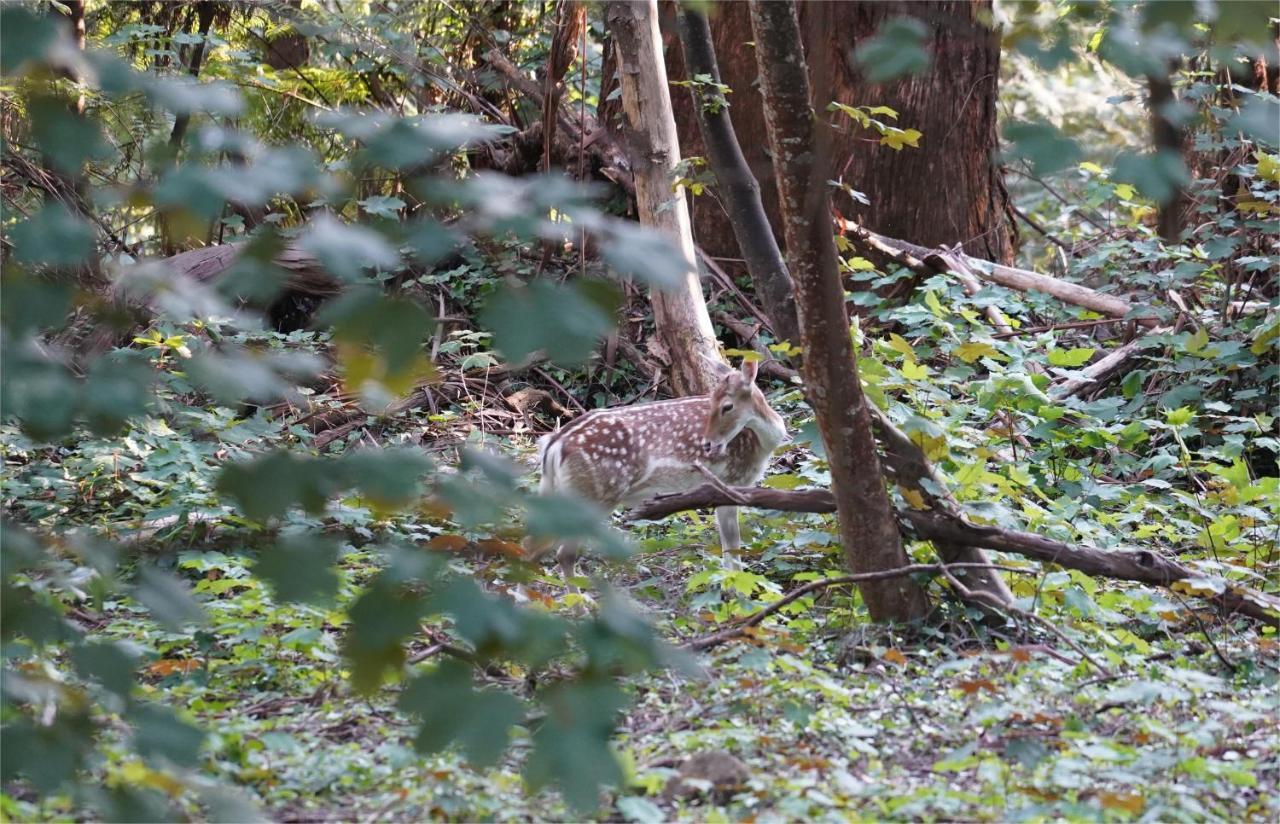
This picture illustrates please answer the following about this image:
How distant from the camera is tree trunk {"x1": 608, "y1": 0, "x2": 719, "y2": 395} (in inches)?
362

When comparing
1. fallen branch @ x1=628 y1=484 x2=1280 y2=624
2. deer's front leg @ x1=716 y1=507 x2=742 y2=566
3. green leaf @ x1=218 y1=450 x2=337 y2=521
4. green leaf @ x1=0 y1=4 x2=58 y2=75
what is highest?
green leaf @ x1=0 y1=4 x2=58 y2=75

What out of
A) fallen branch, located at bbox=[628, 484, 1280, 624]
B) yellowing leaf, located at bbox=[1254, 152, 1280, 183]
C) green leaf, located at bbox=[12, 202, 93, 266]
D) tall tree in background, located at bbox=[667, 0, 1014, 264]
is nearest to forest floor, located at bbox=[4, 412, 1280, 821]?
fallen branch, located at bbox=[628, 484, 1280, 624]

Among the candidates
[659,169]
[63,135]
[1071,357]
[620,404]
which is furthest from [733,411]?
[63,135]

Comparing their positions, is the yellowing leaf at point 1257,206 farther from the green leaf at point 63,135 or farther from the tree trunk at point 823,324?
the green leaf at point 63,135

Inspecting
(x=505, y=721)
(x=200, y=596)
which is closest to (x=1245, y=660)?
(x=505, y=721)

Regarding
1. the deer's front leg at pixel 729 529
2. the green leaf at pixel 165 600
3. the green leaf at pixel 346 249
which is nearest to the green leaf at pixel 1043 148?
the green leaf at pixel 346 249

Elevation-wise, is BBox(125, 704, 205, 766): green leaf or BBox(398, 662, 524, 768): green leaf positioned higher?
BBox(398, 662, 524, 768): green leaf

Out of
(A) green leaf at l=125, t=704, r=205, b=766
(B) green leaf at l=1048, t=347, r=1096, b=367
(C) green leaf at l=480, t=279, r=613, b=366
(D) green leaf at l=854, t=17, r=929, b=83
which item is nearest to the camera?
(C) green leaf at l=480, t=279, r=613, b=366

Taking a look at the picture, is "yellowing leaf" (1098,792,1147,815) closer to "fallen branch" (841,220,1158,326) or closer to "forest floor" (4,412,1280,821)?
"forest floor" (4,412,1280,821)

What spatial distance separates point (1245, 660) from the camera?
488 cm

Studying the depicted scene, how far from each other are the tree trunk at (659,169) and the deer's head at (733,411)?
194 centimetres

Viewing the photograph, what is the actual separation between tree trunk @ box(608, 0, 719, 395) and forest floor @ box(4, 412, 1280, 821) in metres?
3.44

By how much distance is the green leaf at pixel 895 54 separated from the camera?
2312 mm

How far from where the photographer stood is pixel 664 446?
7352 mm
